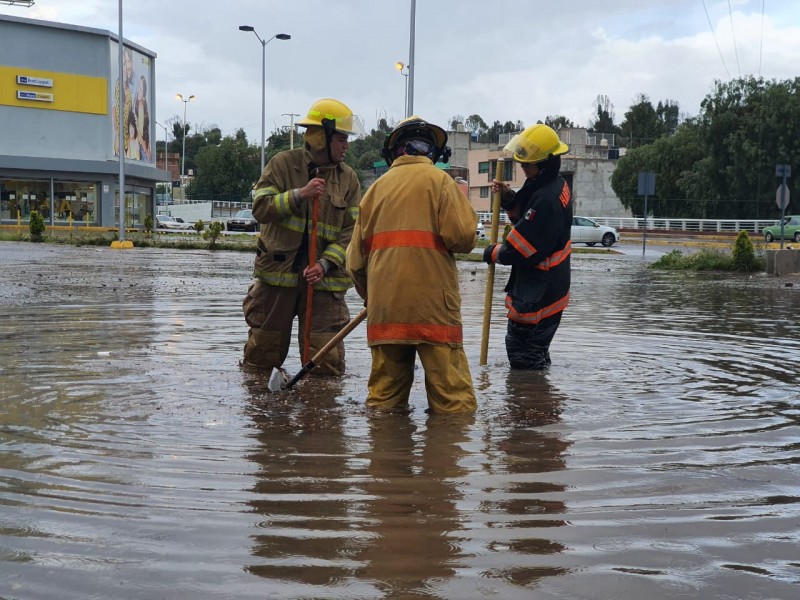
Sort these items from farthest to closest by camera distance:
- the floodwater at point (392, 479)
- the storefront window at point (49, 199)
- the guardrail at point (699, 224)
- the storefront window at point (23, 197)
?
the guardrail at point (699, 224) < the storefront window at point (49, 199) < the storefront window at point (23, 197) < the floodwater at point (392, 479)

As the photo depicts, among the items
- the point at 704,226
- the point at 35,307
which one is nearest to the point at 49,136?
the point at 704,226

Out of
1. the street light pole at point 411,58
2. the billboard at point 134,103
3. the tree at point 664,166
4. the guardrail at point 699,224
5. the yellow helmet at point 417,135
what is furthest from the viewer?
the tree at point 664,166

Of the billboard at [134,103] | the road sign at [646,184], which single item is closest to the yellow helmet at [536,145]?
the road sign at [646,184]

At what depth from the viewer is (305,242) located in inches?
275

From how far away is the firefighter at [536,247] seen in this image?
23.0ft

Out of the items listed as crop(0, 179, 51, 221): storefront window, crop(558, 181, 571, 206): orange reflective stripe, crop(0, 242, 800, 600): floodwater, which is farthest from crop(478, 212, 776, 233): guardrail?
crop(0, 242, 800, 600): floodwater

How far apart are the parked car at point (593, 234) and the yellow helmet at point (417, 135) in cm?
3897

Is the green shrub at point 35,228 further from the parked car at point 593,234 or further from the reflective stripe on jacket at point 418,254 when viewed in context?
the reflective stripe on jacket at point 418,254

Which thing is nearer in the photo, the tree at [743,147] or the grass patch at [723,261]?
the grass patch at [723,261]

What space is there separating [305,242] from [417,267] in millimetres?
1676

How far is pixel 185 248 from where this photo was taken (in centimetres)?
3272

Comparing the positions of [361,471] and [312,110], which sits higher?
[312,110]

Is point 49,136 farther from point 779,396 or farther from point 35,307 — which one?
point 779,396

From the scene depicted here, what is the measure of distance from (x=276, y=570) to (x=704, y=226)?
54.1 m
